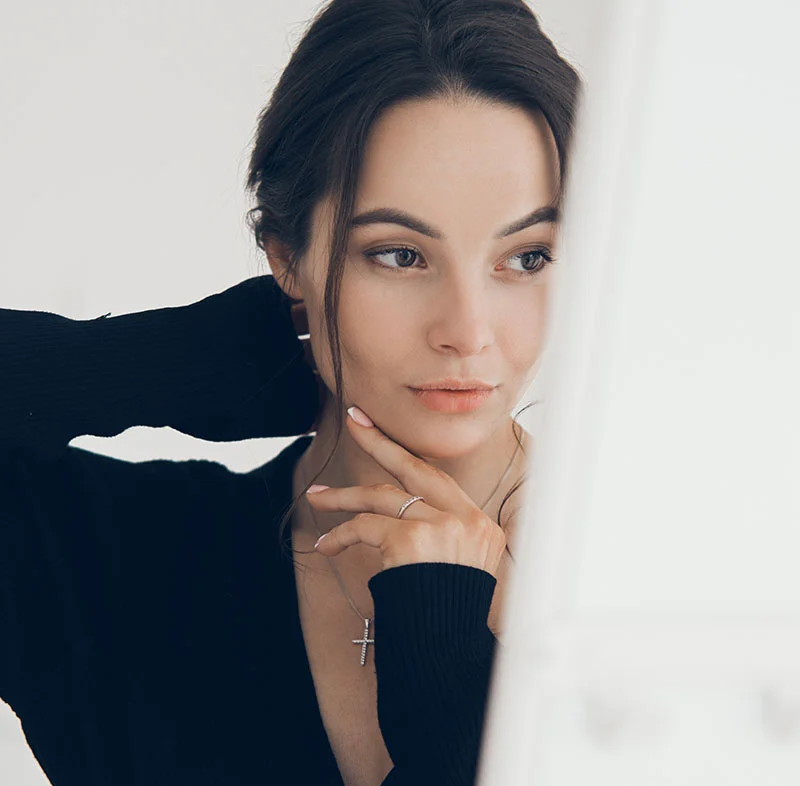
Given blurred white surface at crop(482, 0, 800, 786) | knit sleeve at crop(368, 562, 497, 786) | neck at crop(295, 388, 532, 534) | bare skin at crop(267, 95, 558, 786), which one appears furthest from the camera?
neck at crop(295, 388, 532, 534)

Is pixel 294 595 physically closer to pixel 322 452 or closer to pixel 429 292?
pixel 322 452

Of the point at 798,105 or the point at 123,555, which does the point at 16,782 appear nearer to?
the point at 123,555

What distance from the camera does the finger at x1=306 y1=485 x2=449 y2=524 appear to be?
0.93 metres

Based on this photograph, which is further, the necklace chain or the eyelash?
the necklace chain

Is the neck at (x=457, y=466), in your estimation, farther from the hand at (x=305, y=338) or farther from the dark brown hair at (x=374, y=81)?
the dark brown hair at (x=374, y=81)

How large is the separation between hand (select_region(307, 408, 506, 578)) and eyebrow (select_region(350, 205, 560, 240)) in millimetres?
226

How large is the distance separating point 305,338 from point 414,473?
0.98 ft

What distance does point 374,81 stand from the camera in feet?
3.16

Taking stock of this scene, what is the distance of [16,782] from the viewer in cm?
173

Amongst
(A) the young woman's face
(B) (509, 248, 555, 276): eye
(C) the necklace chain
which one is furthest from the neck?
(B) (509, 248, 555, 276): eye

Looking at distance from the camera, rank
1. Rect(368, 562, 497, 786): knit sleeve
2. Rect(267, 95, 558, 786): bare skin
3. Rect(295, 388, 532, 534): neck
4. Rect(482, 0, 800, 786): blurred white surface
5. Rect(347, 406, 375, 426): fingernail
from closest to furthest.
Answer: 1. Rect(482, 0, 800, 786): blurred white surface
2. Rect(368, 562, 497, 786): knit sleeve
3. Rect(267, 95, 558, 786): bare skin
4. Rect(347, 406, 375, 426): fingernail
5. Rect(295, 388, 532, 534): neck

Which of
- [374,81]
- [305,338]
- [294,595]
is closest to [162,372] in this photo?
[305,338]

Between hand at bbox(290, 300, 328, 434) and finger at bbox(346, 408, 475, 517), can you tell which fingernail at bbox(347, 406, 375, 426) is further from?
hand at bbox(290, 300, 328, 434)

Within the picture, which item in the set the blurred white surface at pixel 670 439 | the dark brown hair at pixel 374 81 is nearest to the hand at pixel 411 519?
the dark brown hair at pixel 374 81
